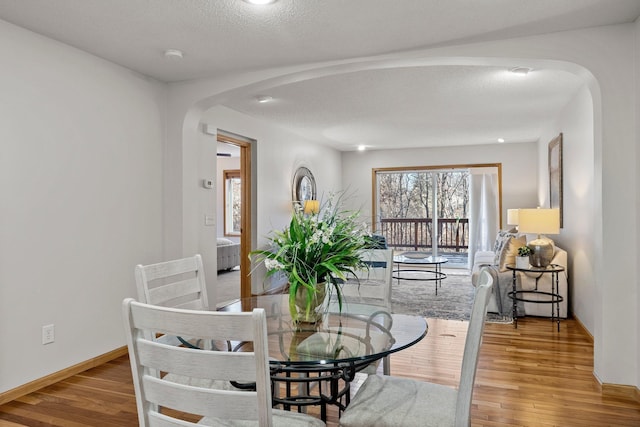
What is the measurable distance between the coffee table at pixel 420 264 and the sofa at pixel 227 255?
321cm

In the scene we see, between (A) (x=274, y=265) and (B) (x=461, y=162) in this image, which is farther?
(B) (x=461, y=162)

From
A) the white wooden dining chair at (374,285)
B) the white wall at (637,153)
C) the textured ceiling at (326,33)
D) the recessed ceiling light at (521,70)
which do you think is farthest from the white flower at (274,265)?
the recessed ceiling light at (521,70)

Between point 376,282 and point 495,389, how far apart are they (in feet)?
3.45

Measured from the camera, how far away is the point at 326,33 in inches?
114

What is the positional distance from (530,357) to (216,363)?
124 inches

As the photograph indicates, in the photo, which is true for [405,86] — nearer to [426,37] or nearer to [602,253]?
[426,37]

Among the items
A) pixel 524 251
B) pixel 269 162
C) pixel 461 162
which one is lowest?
pixel 524 251

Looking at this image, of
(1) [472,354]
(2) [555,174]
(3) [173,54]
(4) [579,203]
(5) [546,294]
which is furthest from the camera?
(2) [555,174]

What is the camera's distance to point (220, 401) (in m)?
1.17

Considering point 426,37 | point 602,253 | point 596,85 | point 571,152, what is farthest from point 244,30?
point 571,152

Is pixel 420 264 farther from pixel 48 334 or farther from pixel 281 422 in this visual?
pixel 281 422

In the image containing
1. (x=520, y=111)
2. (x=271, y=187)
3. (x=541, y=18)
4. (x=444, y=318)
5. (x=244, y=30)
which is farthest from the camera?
(x=271, y=187)

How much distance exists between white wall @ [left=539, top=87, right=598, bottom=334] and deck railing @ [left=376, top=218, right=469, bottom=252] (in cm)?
346

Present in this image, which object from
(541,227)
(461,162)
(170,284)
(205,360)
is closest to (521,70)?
(541,227)
